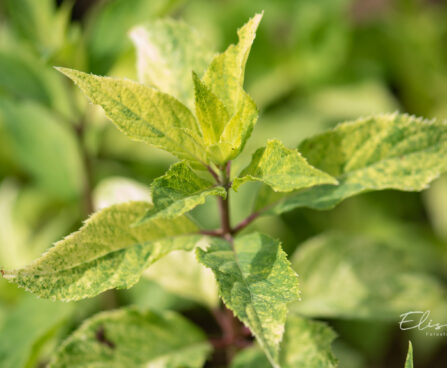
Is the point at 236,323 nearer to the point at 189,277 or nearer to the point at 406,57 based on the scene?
the point at 189,277

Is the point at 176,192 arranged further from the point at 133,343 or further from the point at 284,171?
the point at 133,343

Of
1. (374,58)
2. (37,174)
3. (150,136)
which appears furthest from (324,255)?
(374,58)

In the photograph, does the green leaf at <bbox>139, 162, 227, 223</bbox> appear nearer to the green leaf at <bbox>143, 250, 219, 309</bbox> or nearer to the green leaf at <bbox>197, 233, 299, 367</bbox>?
the green leaf at <bbox>197, 233, 299, 367</bbox>

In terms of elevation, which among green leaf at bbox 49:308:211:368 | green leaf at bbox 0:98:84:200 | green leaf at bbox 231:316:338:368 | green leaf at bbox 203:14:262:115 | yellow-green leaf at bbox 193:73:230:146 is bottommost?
green leaf at bbox 231:316:338:368

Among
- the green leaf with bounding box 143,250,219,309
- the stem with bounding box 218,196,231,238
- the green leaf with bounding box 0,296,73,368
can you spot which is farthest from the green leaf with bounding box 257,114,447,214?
the green leaf with bounding box 0,296,73,368

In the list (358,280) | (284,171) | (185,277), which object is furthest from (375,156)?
(185,277)

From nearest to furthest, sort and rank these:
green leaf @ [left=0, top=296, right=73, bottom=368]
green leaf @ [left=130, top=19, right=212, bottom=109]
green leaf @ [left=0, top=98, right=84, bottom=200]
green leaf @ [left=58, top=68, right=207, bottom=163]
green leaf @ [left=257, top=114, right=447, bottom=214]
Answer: green leaf @ [left=58, top=68, right=207, bottom=163] < green leaf @ [left=257, top=114, right=447, bottom=214] < green leaf @ [left=130, top=19, right=212, bottom=109] < green leaf @ [left=0, top=296, right=73, bottom=368] < green leaf @ [left=0, top=98, right=84, bottom=200]
